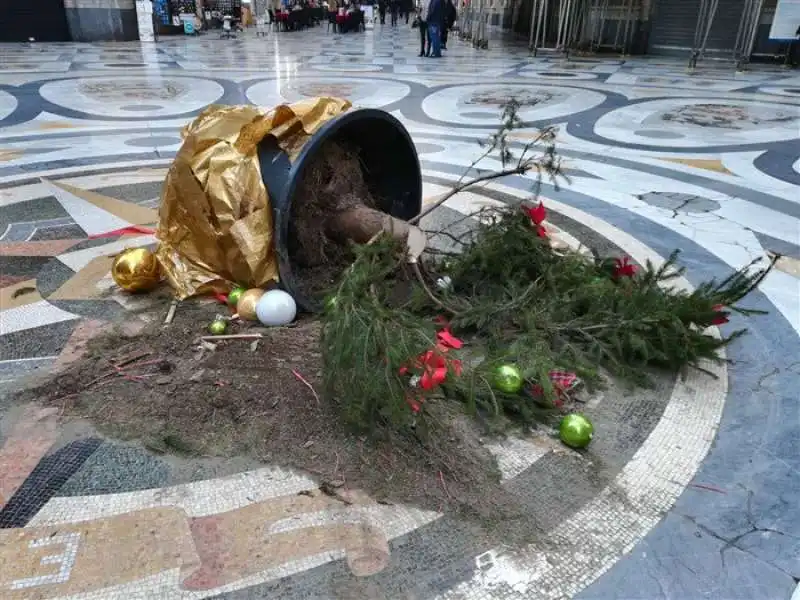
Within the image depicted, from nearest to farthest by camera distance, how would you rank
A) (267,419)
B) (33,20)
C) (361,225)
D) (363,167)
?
(267,419) → (361,225) → (363,167) → (33,20)

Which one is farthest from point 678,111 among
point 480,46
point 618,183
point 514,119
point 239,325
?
point 480,46

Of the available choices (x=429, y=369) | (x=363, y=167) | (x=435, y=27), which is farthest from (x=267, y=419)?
(x=435, y=27)

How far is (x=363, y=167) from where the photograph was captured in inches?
152

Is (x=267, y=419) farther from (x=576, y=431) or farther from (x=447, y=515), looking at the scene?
(x=576, y=431)

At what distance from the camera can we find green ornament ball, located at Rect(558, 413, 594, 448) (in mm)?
2445

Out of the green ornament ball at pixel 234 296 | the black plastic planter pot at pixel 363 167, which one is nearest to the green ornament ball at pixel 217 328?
the green ornament ball at pixel 234 296

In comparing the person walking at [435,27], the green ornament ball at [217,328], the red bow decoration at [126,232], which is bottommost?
the red bow decoration at [126,232]

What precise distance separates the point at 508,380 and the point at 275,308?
124 cm

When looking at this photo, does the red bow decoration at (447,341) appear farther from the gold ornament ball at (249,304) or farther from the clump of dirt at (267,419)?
the gold ornament ball at (249,304)

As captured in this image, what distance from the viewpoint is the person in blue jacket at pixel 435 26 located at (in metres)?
16.6

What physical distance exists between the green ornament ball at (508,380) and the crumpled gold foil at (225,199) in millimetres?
1314

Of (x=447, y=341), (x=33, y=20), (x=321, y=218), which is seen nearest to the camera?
(x=447, y=341)

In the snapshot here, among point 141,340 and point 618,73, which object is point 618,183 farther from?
point 618,73

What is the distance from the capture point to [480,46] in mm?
20734
